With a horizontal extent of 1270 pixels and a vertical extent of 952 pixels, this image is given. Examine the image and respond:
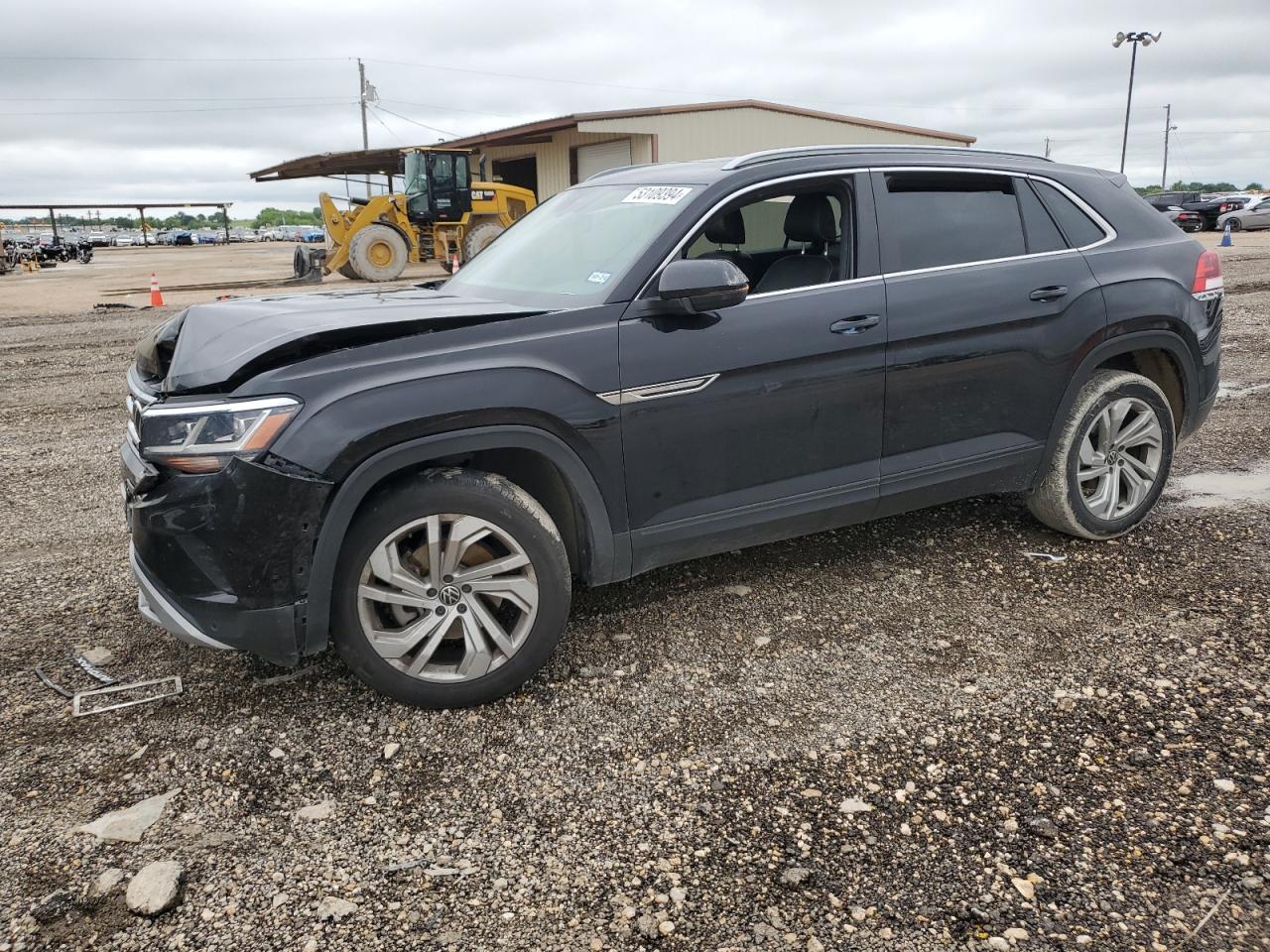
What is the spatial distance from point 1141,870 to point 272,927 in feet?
7.11

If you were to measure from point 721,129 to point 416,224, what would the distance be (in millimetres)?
11779

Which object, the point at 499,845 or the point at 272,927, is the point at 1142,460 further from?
the point at 272,927

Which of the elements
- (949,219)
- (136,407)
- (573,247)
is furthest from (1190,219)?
(136,407)

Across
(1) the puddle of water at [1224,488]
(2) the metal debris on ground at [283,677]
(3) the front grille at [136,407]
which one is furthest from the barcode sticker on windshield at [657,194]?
(1) the puddle of water at [1224,488]

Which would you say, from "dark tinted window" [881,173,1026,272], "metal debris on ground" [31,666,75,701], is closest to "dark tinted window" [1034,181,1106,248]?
"dark tinted window" [881,173,1026,272]

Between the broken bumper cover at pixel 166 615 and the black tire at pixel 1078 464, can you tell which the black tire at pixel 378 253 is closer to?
the black tire at pixel 1078 464

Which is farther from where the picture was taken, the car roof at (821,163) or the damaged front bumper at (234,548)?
the car roof at (821,163)

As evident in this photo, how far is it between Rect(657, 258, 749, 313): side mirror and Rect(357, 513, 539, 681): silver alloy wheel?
103 cm

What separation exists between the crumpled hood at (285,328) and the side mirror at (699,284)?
19.2 inches

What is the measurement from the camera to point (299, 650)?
3098mm

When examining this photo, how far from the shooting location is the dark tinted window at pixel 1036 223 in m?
4.37

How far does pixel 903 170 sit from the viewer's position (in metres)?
→ 4.10

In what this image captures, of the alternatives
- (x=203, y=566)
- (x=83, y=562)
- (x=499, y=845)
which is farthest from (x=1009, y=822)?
(x=83, y=562)

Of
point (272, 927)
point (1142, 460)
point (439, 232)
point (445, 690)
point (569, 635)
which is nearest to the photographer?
point (272, 927)
